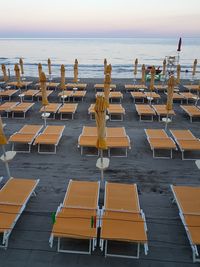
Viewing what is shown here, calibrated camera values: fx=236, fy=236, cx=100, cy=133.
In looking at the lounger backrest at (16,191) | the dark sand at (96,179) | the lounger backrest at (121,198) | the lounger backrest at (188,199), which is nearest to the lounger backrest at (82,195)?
the lounger backrest at (121,198)

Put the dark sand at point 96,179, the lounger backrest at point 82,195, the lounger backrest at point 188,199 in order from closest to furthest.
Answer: the dark sand at point 96,179 → the lounger backrest at point 188,199 → the lounger backrest at point 82,195

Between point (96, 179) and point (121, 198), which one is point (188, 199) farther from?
point (96, 179)

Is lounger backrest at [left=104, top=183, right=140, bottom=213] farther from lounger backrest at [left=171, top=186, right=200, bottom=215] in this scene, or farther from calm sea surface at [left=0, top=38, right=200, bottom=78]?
calm sea surface at [left=0, top=38, right=200, bottom=78]

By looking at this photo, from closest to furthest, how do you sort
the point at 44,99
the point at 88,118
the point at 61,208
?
the point at 61,208 → the point at 44,99 → the point at 88,118

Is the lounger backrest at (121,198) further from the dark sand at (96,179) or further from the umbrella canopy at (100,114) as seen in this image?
the umbrella canopy at (100,114)

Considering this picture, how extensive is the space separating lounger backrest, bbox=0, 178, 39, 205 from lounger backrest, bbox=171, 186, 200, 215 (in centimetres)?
369

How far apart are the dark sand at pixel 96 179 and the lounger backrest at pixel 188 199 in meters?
0.40

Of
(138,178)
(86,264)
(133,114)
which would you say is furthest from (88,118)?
(86,264)

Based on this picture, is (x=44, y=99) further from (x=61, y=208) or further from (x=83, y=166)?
(x=61, y=208)

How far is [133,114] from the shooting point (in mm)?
13125

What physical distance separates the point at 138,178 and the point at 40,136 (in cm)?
416

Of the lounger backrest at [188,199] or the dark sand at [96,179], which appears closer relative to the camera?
the dark sand at [96,179]

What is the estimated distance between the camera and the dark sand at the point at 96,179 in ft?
15.1

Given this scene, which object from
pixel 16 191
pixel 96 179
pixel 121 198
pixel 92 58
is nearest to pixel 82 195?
pixel 121 198
